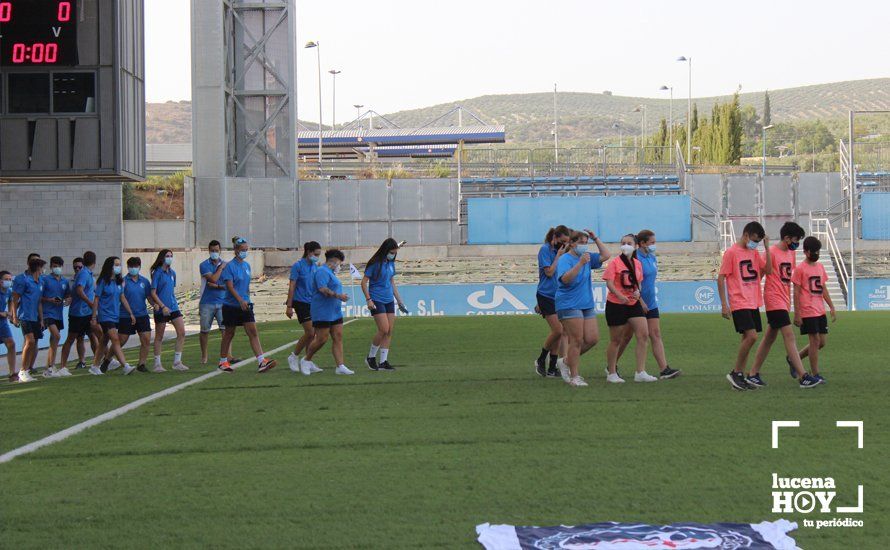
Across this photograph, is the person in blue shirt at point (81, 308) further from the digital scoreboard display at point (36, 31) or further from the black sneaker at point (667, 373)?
the black sneaker at point (667, 373)

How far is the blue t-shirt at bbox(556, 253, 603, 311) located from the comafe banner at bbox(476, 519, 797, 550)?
22.4ft

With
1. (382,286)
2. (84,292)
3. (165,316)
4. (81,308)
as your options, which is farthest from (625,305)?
(81,308)

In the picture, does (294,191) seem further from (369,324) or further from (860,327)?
(860,327)

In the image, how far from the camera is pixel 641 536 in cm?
607

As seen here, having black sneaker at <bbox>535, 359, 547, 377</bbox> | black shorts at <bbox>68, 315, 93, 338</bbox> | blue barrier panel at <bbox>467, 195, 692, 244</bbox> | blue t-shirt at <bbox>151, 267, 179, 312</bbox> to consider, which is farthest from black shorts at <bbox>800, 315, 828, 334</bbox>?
blue barrier panel at <bbox>467, 195, 692, 244</bbox>

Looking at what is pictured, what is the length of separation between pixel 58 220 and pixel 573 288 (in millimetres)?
19120

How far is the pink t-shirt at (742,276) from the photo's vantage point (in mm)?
12484

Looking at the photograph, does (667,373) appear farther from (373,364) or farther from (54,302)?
(54,302)

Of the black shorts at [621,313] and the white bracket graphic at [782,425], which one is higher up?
the black shorts at [621,313]

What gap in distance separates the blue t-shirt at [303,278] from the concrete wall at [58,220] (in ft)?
43.0

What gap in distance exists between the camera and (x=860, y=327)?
24.2 m

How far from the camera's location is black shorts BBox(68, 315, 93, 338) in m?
17.9

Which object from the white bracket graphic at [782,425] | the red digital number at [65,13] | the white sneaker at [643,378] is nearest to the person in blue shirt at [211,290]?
the red digital number at [65,13]

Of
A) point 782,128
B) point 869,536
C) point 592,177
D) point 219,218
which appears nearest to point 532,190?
point 592,177
